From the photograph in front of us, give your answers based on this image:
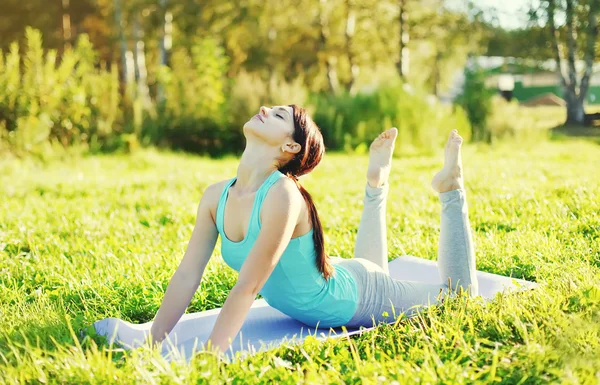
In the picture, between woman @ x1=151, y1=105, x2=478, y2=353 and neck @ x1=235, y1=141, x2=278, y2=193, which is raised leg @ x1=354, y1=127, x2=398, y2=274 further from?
neck @ x1=235, y1=141, x2=278, y2=193

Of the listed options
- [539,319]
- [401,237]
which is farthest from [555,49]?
[539,319]

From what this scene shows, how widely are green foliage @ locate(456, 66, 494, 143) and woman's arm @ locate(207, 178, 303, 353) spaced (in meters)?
11.4

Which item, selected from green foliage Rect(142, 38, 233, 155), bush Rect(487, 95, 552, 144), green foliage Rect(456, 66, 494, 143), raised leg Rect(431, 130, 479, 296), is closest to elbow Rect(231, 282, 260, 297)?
raised leg Rect(431, 130, 479, 296)

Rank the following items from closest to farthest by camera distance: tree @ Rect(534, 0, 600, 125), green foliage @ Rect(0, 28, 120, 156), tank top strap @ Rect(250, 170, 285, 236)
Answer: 1. tank top strap @ Rect(250, 170, 285, 236)
2. green foliage @ Rect(0, 28, 120, 156)
3. tree @ Rect(534, 0, 600, 125)

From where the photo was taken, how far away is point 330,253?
445cm

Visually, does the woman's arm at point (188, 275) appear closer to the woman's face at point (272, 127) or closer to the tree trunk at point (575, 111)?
the woman's face at point (272, 127)

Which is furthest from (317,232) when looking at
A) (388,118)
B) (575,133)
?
(575,133)

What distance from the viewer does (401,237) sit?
477 centimetres

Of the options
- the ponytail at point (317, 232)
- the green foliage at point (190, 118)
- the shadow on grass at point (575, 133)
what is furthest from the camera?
the shadow on grass at point (575, 133)

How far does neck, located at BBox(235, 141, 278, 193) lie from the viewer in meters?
2.71

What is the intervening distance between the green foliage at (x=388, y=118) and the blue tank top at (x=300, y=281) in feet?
30.1

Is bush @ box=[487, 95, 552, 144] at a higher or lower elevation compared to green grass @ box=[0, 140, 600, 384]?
higher

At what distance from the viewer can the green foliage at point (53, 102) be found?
9406mm

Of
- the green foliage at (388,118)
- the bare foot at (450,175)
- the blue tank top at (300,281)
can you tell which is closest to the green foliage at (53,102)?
the green foliage at (388,118)
